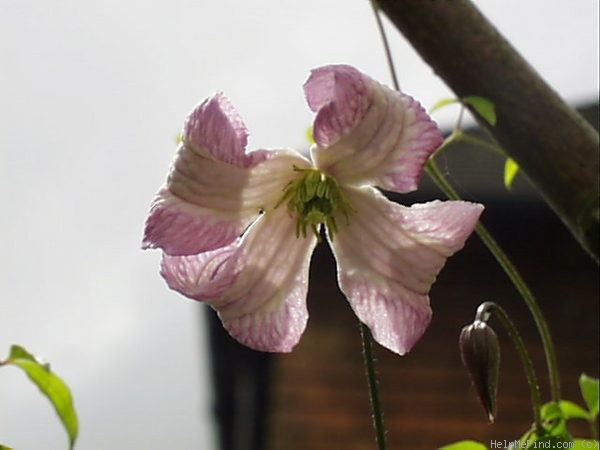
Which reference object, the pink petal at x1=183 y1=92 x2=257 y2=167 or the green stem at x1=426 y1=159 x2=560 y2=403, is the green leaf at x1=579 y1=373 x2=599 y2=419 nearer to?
the green stem at x1=426 y1=159 x2=560 y2=403

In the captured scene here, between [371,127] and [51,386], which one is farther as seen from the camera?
[371,127]

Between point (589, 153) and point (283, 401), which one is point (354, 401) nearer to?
point (283, 401)

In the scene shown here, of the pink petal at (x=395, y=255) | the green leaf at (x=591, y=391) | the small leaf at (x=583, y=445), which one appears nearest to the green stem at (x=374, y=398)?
the pink petal at (x=395, y=255)

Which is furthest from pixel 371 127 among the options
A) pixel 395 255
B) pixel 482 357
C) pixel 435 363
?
pixel 435 363

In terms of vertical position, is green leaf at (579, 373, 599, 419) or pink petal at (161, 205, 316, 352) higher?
pink petal at (161, 205, 316, 352)

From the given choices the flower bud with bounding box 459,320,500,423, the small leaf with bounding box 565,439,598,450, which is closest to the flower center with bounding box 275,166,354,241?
the flower bud with bounding box 459,320,500,423

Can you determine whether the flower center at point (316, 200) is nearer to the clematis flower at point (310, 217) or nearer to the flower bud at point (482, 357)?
the clematis flower at point (310, 217)

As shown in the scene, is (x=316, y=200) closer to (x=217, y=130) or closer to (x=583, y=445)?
(x=217, y=130)
